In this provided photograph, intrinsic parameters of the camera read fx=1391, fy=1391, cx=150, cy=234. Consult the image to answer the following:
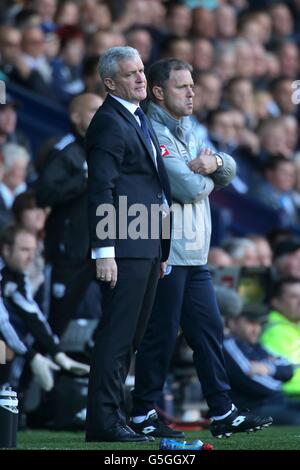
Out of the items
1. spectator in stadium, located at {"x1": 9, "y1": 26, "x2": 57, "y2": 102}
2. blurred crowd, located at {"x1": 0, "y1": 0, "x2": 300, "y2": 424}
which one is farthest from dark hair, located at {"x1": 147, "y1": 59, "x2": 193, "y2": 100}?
spectator in stadium, located at {"x1": 9, "y1": 26, "x2": 57, "y2": 102}

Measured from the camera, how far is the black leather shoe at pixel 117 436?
7008mm

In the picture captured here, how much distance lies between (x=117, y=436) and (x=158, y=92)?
77.8 inches

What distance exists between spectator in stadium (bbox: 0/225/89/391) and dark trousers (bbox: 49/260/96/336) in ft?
0.80

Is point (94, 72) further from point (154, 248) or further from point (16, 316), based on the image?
point (154, 248)

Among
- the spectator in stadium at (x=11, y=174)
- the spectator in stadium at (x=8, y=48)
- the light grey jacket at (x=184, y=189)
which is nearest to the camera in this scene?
the light grey jacket at (x=184, y=189)

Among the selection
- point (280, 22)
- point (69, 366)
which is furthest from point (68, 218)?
point (280, 22)

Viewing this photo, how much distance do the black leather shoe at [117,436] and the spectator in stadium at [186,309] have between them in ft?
1.60

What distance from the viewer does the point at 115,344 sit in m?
7.06

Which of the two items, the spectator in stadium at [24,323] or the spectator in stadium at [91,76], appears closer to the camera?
the spectator in stadium at [24,323]

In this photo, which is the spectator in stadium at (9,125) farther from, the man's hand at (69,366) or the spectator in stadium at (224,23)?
the spectator in stadium at (224,23)

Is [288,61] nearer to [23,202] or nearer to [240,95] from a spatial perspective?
[240,95]

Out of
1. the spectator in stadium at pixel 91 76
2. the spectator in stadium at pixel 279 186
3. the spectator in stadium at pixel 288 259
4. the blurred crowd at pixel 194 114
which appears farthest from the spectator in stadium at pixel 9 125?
the spectator in stadium at pixel 279 186
